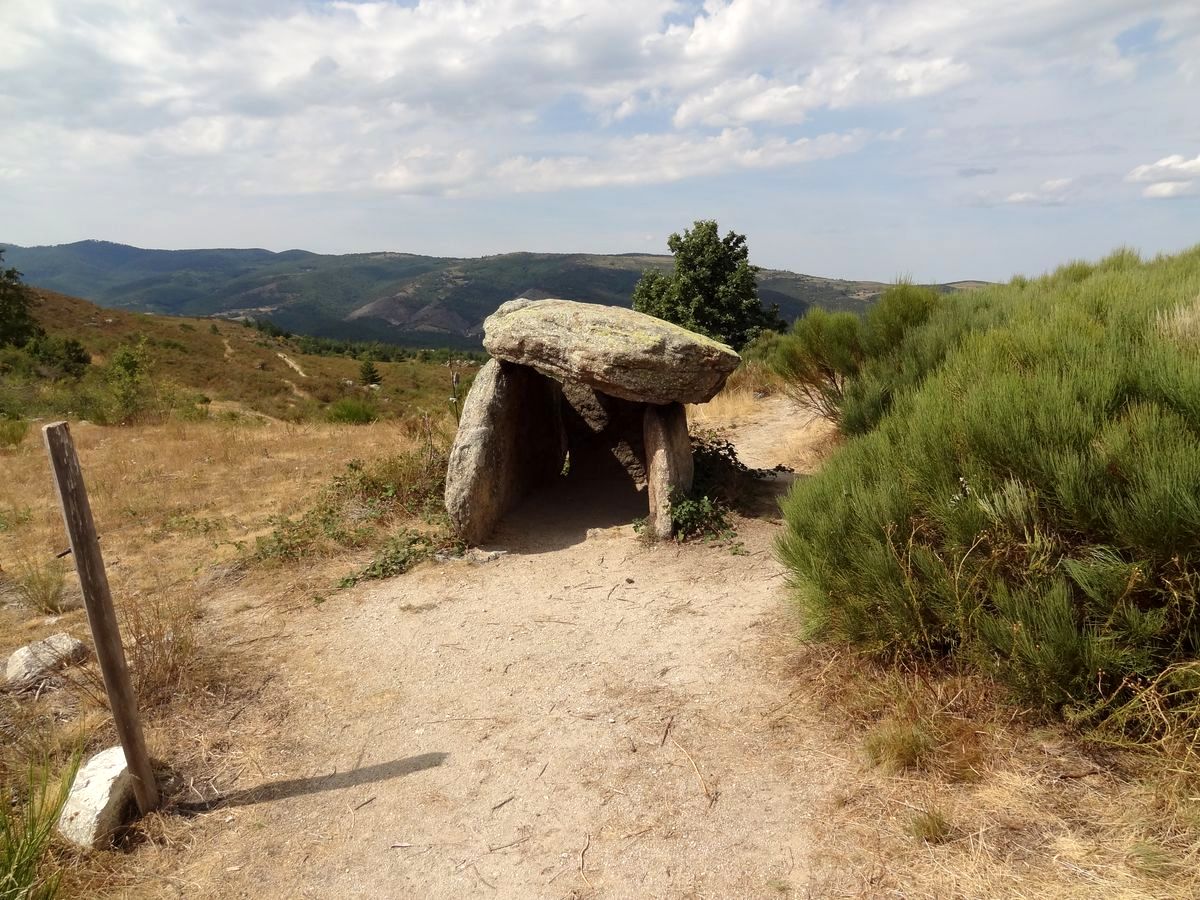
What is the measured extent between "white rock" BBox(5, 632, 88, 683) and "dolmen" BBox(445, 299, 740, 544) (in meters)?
3.20

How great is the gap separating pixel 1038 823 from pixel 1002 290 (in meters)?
9.86

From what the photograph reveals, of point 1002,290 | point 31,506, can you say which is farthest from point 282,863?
point 1002,290

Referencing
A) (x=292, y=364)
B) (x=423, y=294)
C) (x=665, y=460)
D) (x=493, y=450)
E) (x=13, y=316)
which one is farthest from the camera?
(x=423, y=294)

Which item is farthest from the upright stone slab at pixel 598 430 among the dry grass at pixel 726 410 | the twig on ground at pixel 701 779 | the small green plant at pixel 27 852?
the small green plant at pixel 27 852

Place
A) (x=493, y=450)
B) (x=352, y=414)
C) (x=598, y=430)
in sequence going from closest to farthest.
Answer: (x=493, y=450), (x=598, y=430), (x=352, y=414)

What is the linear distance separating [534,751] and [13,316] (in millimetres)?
38870

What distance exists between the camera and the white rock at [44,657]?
4758 millimetres

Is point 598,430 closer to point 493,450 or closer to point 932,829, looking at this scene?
point 493,450

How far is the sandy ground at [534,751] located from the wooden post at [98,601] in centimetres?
48

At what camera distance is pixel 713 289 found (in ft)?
73.1

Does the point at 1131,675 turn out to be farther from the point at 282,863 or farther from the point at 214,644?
the point at 214,644

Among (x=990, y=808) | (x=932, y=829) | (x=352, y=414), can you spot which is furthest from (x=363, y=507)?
(x=352, y=414)

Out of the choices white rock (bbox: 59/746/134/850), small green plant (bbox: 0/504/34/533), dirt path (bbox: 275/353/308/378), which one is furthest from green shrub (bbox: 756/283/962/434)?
dirt path (bbox: 275/353/308/378)

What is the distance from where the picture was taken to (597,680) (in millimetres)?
4816
